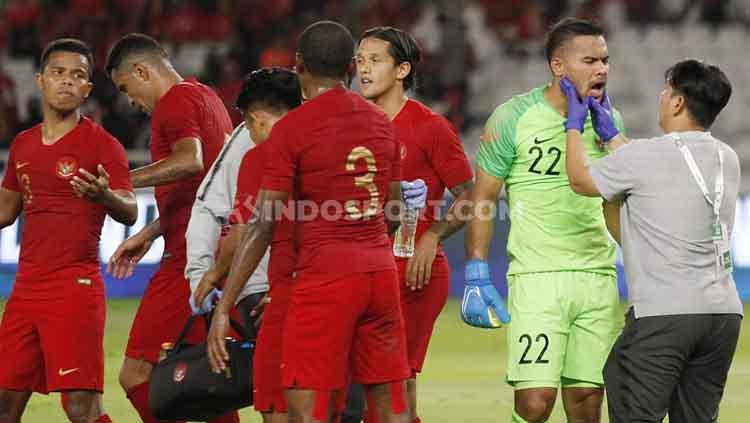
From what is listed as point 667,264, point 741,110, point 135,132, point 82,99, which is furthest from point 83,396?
point 741,110

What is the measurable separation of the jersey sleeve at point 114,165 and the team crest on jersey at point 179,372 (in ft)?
3.01

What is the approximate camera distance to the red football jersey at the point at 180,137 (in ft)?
24.8

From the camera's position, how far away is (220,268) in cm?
642

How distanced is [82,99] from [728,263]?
325 centimetres

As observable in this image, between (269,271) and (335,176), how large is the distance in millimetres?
660

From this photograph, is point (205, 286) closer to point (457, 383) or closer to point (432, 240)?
point (432, 240)

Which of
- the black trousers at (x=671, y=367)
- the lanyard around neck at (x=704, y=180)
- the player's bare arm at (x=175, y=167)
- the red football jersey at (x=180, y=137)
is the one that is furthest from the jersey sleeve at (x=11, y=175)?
the lanyard around neck at (x=704, y=180)

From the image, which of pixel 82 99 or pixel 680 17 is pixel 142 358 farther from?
pixel 680 17

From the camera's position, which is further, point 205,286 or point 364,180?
point 205,286

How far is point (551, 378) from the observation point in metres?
6.66

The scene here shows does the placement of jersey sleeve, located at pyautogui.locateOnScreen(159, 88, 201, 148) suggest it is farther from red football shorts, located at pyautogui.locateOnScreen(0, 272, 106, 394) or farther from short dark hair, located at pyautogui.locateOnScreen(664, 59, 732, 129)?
short dark hair, located at pyautogui.locateOnScreen(664, 59, 732, 129)

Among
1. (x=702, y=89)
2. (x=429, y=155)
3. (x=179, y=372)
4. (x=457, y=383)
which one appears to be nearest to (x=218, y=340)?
(x=179, y=372)

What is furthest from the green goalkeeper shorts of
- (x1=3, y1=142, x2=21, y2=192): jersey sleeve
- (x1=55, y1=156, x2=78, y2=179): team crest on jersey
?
(x1=3, y1=142, x2=21, y2=192): jersey sleeve

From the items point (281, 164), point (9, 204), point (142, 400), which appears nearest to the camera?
point (281, 164)
